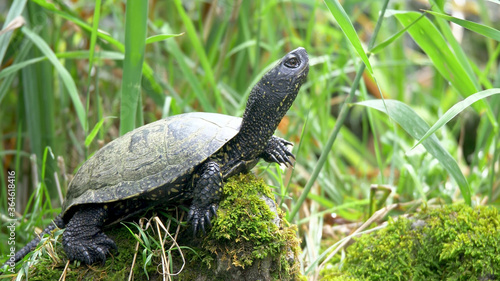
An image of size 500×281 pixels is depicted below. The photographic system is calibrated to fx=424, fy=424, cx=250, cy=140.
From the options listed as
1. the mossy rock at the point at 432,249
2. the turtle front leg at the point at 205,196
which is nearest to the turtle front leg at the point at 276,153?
the turtle front leg at the point at 205,196

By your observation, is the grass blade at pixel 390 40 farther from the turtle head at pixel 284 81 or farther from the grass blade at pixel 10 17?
the grass blade at pixel 10 17

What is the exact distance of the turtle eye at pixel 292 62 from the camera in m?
2.28

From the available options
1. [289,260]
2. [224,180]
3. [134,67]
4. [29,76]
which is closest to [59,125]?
[29,76]

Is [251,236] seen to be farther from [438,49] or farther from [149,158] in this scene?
[438,49]

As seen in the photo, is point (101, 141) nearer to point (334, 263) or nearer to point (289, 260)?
point (289, 260)

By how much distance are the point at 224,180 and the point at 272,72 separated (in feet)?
2.07

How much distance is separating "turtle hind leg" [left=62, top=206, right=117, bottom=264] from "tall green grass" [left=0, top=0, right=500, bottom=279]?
513 millimetres

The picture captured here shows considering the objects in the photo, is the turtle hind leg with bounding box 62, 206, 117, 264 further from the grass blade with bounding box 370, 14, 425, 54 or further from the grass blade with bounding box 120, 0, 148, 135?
the grass blade with bounding box 370, 14, 425, 54

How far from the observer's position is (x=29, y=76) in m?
3.32

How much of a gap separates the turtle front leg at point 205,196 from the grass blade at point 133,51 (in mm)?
698

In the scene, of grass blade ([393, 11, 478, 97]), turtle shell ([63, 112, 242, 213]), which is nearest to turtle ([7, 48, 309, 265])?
turtle shell ([63, 112, 242, 213])

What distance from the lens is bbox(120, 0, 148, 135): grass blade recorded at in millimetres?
2281

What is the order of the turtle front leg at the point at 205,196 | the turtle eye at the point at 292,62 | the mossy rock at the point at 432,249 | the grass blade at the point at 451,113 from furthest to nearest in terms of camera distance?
1. the turtle eye at the point at 292,62
2. the mossy rock at the point at 432,249
3. the turtle front leg at the point at 205,196
4. the grass blade at the point at 451,113

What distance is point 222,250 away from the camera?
2037 millimetres
